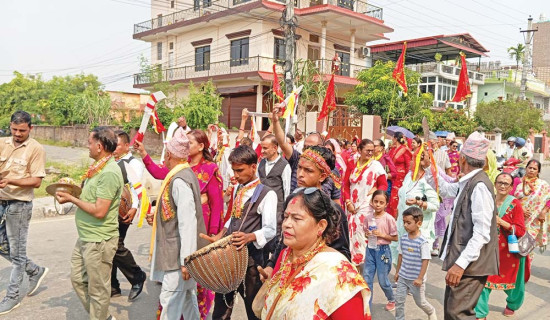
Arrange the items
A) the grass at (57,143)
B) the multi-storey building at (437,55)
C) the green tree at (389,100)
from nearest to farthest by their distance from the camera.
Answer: the green tree at (389,100) → the grass at (57,143) → the multi-storey building at (437,55)

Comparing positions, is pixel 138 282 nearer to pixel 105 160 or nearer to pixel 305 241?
pixel 105 160

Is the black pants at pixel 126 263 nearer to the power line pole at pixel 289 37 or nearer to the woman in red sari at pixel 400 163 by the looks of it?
the woman in red sari at pixel 400 163

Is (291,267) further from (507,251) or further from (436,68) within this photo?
(436,68)

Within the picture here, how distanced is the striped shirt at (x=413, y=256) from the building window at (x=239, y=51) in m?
20.5

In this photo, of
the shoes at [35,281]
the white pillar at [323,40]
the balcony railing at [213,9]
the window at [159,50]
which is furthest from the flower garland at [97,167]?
the window at [159,50]

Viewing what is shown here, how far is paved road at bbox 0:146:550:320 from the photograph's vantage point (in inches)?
177

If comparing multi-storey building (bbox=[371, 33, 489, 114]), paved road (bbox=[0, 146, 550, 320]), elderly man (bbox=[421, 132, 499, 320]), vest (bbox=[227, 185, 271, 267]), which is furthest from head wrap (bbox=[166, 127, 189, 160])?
multi-storey building (bbox=[371, 33, 489, 114])

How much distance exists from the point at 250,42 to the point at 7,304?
21.0m

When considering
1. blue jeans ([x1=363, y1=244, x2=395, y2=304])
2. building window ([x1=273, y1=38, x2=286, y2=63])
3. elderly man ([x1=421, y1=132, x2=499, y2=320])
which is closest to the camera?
elderly man ([x1=421, y1=132, x2=499, y2=320])

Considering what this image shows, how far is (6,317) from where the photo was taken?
13.9 feet

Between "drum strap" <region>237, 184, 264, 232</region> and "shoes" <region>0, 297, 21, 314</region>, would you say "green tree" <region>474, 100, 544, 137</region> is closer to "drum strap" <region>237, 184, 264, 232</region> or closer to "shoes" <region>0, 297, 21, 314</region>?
"drum strap" <region>237, 184, 264, 232</region>

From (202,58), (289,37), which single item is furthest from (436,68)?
(289,37)

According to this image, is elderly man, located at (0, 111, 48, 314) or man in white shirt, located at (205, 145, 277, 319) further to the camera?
elderly man, located at (0, 111, 48, 314)

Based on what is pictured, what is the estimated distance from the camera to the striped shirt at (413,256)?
4.28 metres
